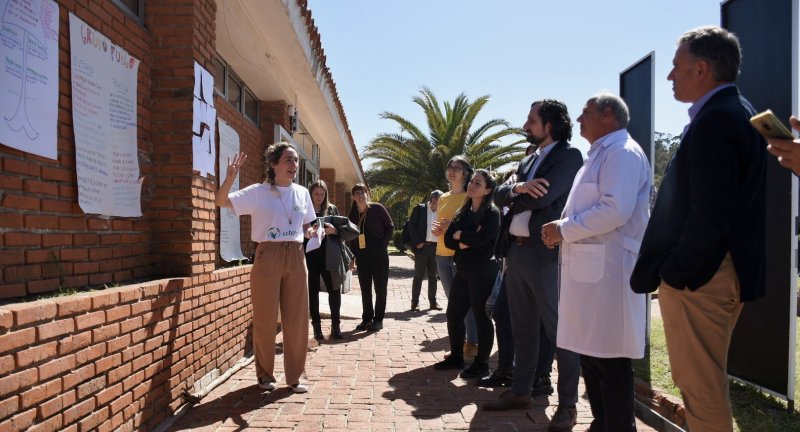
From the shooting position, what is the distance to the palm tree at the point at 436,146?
67.3 feet

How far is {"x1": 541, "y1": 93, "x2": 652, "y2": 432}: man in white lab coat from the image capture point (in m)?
2.96

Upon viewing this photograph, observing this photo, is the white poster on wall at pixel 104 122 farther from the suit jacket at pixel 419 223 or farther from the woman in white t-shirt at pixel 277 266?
the suit jacket at pixel 419 223

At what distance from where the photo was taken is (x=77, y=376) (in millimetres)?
2861

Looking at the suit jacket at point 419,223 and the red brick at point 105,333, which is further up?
the suit jacket at point 419,223

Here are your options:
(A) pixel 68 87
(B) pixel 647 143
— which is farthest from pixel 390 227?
(A) pixel 68 87

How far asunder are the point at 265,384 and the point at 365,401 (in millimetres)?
855

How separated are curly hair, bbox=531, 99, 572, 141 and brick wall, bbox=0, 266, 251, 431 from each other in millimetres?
2858

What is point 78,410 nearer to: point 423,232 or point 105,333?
point 105,333

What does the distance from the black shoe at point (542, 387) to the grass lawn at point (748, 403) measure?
78 centimetres

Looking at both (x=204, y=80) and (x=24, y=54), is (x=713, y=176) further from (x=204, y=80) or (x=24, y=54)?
(x=204, y=80)

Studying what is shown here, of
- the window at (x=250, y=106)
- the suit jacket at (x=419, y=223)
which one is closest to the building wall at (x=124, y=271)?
the window at (x=250, y=106)

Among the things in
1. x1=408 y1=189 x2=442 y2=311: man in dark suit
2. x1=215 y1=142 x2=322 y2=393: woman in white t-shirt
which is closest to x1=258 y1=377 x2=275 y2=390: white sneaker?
x1=215 y1=142 x2=322 y2=393: woman in white t-shirt

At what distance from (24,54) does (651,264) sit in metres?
3.06

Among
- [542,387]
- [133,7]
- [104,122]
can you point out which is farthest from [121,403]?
[542,387]
